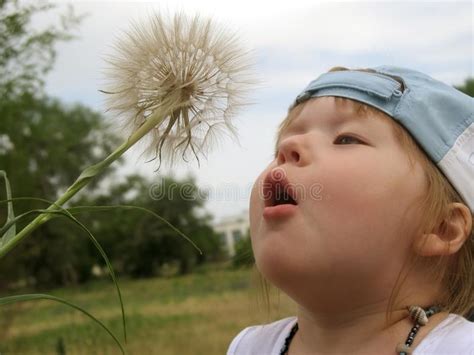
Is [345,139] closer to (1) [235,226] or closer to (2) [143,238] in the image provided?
(1) [235,226]

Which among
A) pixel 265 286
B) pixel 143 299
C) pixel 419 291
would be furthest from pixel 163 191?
pixel 143 299

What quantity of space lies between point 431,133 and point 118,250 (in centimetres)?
1636

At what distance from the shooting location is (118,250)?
1677 centimetres

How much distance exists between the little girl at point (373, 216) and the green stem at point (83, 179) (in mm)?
187

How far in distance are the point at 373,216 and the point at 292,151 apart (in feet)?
0.47

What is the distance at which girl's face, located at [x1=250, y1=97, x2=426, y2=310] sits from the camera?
2.67 feet

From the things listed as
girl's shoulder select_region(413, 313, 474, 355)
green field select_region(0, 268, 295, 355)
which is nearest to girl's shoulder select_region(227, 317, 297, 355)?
green field select_region(0, 268, 295, 355)

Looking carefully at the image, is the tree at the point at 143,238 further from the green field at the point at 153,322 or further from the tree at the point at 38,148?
the green field at the point at 153,322

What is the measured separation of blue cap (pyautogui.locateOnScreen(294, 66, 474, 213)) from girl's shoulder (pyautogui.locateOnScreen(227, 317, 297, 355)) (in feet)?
1.23

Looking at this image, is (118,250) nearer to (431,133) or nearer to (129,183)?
(129,183)

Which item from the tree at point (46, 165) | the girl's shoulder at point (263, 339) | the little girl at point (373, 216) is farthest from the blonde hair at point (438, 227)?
the tree at point (46, 165)

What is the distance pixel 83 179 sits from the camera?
2.29 ft

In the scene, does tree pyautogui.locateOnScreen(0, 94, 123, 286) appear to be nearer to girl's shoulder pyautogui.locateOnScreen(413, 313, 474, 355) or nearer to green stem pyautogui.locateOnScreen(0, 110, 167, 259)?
green stem pyautogui.locateOnScreen(0, 110, 167, 259)

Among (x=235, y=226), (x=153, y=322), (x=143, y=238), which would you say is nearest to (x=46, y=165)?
(x=153, y=322)
